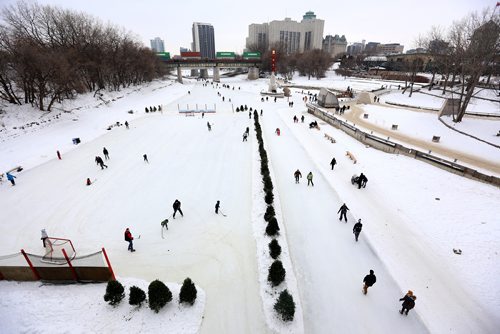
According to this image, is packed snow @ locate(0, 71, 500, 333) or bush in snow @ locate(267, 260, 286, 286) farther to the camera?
bush in snow @ locate(267, 260, 286, 286)

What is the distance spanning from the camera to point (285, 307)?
727 cm

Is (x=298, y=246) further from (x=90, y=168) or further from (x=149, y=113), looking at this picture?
(x=149, y=113)

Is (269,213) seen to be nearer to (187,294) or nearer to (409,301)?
(187,294)

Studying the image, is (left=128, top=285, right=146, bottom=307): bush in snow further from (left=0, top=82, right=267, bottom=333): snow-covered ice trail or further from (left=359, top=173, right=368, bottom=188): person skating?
(left=359, top=173, right=368, bottom=188): person skating

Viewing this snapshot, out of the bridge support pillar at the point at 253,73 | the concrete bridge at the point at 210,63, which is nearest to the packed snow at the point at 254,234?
the concrete bridge at the point at 210,63

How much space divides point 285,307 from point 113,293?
543cm

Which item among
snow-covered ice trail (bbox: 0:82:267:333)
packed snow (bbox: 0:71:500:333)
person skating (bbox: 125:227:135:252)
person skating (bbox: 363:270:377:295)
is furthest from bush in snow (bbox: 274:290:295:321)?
person skating (bbox: 125:227:135:252)

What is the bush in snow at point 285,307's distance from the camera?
7242mm

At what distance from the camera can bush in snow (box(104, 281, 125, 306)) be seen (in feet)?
25.3

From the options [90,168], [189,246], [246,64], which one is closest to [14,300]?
[189,246]

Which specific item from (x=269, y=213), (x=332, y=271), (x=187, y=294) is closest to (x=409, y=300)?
(x=332, y=271)

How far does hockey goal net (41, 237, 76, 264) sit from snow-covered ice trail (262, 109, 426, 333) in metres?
8.91

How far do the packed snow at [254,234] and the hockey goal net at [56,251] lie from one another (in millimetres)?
589

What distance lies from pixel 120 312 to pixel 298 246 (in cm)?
710
